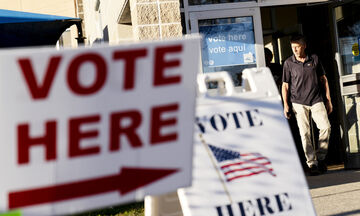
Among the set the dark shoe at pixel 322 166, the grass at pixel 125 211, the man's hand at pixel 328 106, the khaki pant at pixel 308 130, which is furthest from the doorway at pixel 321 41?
the grass at pixel 125 211

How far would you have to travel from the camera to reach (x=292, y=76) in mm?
7793

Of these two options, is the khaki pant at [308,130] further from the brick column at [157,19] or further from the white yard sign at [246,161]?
the white yard sign at [246,161]

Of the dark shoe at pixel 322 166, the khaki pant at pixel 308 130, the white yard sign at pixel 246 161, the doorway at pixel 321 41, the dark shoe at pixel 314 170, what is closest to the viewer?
the white yard sign at pixel 246 161

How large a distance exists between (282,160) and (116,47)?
1.64 meters

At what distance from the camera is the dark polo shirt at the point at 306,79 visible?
25.1ft

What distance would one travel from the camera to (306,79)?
7660 mm

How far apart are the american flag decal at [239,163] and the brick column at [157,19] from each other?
360cm

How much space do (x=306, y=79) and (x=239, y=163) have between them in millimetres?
4775

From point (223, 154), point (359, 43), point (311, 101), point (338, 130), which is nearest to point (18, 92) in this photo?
point (223, 154)

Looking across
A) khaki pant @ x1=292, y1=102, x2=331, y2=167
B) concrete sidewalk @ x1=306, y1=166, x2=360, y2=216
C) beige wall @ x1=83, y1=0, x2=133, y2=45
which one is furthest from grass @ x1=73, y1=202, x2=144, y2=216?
beige wall @ x1=83, y1=0, x2=133, y2=45

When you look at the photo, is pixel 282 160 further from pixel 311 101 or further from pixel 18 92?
pixel 311 101

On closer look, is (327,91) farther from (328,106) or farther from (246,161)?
(246,161)

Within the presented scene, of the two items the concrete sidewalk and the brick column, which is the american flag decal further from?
the brick column

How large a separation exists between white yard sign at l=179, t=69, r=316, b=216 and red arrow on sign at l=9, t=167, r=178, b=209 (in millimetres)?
1162
